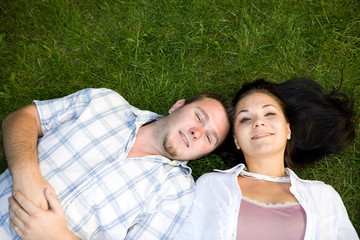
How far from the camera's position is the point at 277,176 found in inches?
131

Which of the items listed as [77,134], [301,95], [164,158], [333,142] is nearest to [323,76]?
[301,95]

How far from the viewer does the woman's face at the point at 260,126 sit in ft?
10.0

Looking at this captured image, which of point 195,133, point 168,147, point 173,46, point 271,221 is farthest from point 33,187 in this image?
point 173,46

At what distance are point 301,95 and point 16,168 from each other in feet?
11.0

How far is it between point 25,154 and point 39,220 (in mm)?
640

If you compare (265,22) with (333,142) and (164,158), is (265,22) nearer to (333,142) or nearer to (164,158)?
(333,142)

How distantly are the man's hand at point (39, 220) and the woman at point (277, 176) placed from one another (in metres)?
1.21

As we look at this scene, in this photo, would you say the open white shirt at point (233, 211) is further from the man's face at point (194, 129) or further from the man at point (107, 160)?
the man's face at point (194, 129)

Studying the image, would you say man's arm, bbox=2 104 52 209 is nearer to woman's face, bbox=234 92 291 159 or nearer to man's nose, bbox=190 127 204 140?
man's nose, bbox=190 127 204 140

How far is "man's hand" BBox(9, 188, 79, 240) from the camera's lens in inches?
105

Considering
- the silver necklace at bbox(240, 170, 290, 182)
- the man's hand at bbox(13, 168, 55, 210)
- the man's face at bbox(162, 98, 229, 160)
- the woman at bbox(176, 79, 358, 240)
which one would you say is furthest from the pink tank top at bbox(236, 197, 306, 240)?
the man's hand at bbox(13, 168, 55, 210)

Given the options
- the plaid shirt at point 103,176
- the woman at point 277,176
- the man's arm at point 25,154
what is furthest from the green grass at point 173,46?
the man's arm at point 25,154

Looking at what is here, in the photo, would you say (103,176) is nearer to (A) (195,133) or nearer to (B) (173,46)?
(A) (195,133)

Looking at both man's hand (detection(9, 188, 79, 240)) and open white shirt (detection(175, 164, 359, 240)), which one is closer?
man's hand (detection(9, 188, 79, 240))
